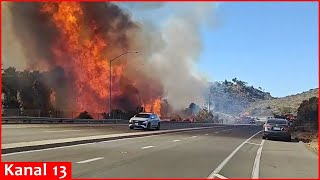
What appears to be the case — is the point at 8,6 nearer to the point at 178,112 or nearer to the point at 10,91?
the point at 10,91

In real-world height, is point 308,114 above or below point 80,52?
below

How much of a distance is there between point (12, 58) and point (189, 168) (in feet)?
205

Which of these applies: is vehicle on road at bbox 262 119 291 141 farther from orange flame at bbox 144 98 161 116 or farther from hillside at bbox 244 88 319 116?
hillside at bbox 244 88 319 116

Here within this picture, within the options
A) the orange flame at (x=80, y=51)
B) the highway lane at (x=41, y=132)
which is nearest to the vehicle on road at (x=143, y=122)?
the highway lane at (x=41, y=132)

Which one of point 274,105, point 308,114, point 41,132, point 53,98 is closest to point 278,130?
point 41,132

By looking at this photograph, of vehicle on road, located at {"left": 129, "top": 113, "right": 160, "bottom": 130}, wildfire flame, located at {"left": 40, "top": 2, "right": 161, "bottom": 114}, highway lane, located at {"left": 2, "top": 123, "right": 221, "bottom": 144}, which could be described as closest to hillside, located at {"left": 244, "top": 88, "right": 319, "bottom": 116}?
wildfire flame, located at {"left": 40, "top": 2, "right": 161, "bottom": 114}

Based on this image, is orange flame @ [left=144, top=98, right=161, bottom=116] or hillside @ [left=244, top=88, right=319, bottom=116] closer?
orange flame @ [left=144, top=98, right=161, bottom=116]

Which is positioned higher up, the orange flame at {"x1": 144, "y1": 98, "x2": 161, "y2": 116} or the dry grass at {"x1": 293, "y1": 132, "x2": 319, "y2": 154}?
the orange flame at {"x1": 144, "y1": 98, "x2": 161, "y2": 116}

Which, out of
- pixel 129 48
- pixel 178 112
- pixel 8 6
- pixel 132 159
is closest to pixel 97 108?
pixel 129 48

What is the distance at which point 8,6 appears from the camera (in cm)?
7019

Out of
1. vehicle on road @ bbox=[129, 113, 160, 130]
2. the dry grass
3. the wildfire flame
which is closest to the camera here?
the dry grass

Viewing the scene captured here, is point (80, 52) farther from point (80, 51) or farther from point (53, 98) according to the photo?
point (53, 98)

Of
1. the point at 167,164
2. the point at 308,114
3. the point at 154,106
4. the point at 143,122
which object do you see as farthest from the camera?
the point at 154,106

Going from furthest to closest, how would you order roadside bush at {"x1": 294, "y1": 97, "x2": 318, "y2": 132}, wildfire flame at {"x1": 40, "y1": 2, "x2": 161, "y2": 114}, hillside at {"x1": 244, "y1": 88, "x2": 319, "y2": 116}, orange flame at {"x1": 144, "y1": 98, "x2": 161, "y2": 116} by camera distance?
hillside at {"x1": 244, "y1": 88, "x2": 319, "y2": 116}
orange flame at {"x1": 144, "y1": 98, "x2": 161, "y2": 116}
wildfire flame at {"x1": 40, "y1": 2, "x2": 161, "y2": 114}
roadside bush at {"x1": 294, "y1": 97, "x2": 318, "y2": 132}
